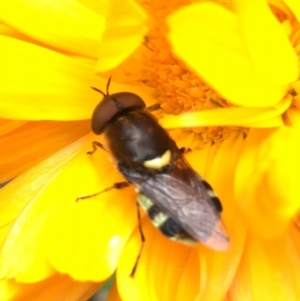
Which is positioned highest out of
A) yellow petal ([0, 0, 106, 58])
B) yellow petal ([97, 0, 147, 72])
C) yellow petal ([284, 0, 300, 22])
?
yellow petal ([284, 0, 300, 22])

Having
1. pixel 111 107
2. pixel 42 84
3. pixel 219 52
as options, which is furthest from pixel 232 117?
pixel 42 84

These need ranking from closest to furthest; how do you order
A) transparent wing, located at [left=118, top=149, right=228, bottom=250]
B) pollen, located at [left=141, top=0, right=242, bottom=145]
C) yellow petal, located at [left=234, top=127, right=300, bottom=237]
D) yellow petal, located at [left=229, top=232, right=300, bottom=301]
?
yellow petal, located at [left=234, top=127, right=300, bottom=237], transparent wing, located at [left=118, top=149, right=228, bottom=250], yellow petal, located at [left=229, top=232, right=300, bottom=301], pollen, located at [left=141, top=0, right=242, bottom=145]

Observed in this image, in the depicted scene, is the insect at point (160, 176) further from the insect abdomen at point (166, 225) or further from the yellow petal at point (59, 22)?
the yellow petal at point (59, 22)

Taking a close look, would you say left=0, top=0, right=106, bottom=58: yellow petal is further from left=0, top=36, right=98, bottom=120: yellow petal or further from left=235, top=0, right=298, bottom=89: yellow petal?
left=235, top=0, right=298, bottom=89: yellow petal

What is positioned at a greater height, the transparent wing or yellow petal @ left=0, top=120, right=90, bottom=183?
the transparent wing

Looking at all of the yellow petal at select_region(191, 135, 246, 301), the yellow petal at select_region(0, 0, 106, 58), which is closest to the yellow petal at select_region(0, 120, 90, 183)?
the yellow petal at select_region(0, 0, 106, 58)

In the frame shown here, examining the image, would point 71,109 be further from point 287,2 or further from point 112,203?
point 287,2

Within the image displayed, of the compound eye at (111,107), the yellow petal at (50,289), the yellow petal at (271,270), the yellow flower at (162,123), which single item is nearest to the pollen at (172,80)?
the yellow flower at (162,123)
